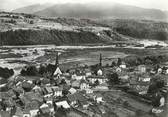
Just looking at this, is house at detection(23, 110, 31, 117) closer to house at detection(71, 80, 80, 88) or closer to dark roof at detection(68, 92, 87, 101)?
dark roof at detection(68, 92, 87, 101)

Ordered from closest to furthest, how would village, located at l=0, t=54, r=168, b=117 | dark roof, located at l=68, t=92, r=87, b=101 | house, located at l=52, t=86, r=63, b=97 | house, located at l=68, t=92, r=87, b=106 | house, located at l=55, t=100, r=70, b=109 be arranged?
village, located at l=0, t=54, r=168, b=117 < house, located at l=55, t=100, r=70, b=109 < house, located at l=68, t=92, r=87, b=106 < dark roof, located at l=68, t=92, r=87, b=101 < house, located at l=52, t=86, r=63, b=97

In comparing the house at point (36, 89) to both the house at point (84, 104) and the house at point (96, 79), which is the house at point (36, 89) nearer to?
the house at point (84, 104)

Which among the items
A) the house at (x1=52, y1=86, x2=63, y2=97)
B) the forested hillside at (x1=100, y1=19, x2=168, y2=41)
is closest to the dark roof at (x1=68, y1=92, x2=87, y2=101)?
the house at (x1=52, y1=86, x2=63, y2=97)

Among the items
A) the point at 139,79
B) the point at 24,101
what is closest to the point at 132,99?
the point at 139,79

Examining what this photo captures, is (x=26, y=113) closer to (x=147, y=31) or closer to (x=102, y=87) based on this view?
(x=102, y=87)

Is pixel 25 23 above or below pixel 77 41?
above

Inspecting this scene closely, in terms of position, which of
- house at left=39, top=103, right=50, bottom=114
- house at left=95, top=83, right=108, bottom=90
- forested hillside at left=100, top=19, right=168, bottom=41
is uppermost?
house at left=39, top=103, right=50, bottom=114

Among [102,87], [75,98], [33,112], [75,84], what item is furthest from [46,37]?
[33,112]

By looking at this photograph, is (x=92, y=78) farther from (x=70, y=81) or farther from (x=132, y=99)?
(x=132, y=99)

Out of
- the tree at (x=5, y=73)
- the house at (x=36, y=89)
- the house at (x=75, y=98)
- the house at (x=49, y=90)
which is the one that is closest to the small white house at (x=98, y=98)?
the house at (x=75, y=98)
